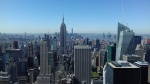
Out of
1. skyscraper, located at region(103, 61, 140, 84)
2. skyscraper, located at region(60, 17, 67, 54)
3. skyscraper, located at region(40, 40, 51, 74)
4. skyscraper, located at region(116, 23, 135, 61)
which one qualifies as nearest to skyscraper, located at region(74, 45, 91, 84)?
skyscraper, located at region(40, 40, 51, 74)

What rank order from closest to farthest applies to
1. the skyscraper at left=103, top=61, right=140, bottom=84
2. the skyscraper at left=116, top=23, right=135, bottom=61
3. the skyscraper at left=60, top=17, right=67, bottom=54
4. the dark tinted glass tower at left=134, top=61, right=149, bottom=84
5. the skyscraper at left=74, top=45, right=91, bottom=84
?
the skyscraper at left=103, top=61, right=140, bottom=84 < the dark tinted glass tower at left=134, top=61, right=149, bottom=84 < the skyscraper at left=116, top=23, right=135, bottom=61 < the skyscraper at left=74, top=45, right=91, bottom=84 < the skyscraper at left=60, top=17, right=67, bottom=54

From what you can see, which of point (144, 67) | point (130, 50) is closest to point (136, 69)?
point (144, 67)

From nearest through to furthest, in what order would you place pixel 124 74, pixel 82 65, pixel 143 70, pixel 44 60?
pixel 124 74, pixel 143 70, pixel 82 65, pixel 44 60

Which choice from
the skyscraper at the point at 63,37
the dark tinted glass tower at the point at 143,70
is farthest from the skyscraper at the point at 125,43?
the skyscraper at the point at 63,37

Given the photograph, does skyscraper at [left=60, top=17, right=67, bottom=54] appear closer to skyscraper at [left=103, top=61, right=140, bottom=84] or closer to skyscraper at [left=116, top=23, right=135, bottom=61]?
skyscraper at [left=116, top=23, right=135, bottom=61]

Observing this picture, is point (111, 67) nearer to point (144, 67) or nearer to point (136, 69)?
point (136, 69)

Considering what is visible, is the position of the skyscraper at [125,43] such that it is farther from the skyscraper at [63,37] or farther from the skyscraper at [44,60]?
the skyscraper at [63,37]

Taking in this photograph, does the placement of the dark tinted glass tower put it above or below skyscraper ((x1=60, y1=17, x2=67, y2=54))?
below

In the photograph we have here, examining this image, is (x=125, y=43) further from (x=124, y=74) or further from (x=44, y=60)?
(x=44, y=60)

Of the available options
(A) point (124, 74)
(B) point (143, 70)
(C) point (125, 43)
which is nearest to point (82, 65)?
(C) point (125, 43)
